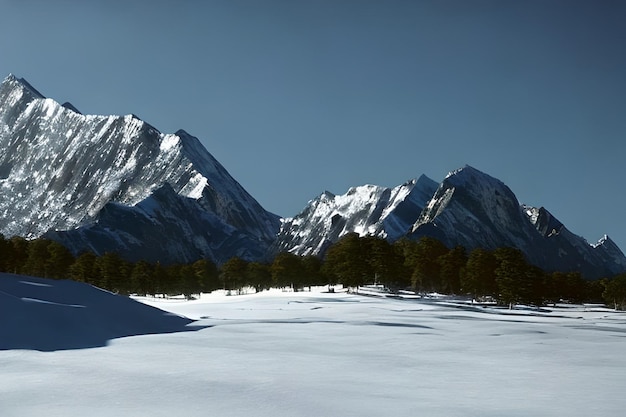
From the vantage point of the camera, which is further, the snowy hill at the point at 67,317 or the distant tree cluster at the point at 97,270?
the distant tree cluster at the point at 97,270

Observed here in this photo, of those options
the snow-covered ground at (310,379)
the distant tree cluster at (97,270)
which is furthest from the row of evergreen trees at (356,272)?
the snow-covered ground at (310,379)

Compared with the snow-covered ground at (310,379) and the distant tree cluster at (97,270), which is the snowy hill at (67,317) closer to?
the snow-covered ground at (310,379)

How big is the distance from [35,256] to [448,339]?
134452 mm

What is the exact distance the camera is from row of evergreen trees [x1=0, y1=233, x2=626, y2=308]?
10569cm

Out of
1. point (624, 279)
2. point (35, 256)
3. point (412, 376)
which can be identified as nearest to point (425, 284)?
point (624, 279)

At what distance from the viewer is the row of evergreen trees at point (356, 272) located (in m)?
106

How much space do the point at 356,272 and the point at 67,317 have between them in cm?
7856

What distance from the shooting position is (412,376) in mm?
16859

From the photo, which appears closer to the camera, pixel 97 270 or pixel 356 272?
pixel 356 272

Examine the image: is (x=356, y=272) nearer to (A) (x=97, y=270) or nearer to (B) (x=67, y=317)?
(A) (x=97, y=270)

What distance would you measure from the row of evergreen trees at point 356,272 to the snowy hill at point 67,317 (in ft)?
221

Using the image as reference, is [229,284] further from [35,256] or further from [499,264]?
[499,264]

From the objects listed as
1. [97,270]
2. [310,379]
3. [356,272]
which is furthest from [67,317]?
[97,270]

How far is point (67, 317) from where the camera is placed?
28719 millimetres
